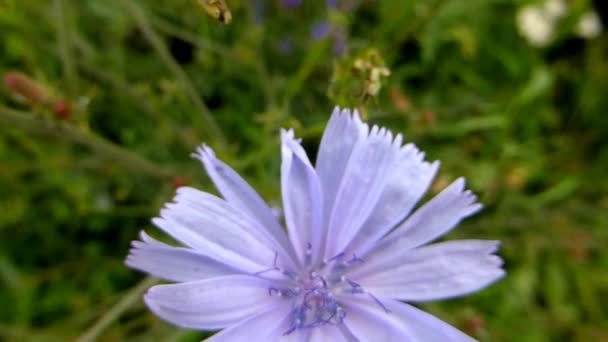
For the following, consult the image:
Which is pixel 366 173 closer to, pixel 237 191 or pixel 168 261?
pixel 237 191

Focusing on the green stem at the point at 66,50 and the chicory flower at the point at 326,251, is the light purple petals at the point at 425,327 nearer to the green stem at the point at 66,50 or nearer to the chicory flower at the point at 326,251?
the chicory flower at the point at 326,251

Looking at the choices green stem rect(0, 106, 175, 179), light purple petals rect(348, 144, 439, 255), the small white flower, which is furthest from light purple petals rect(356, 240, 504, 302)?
the small white flower

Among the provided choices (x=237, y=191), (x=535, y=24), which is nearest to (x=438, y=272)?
(x=237, y=191)

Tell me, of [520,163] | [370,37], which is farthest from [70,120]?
[520,163]

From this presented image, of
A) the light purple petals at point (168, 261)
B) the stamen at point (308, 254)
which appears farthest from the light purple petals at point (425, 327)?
the light purple petals at point (168, 261)

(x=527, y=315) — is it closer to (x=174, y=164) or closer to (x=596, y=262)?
(x=596, y=262)

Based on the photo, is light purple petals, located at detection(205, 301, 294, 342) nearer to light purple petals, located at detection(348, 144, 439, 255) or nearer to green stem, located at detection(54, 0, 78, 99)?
light purple petals, located at detection(348, 144, 439, 255)
